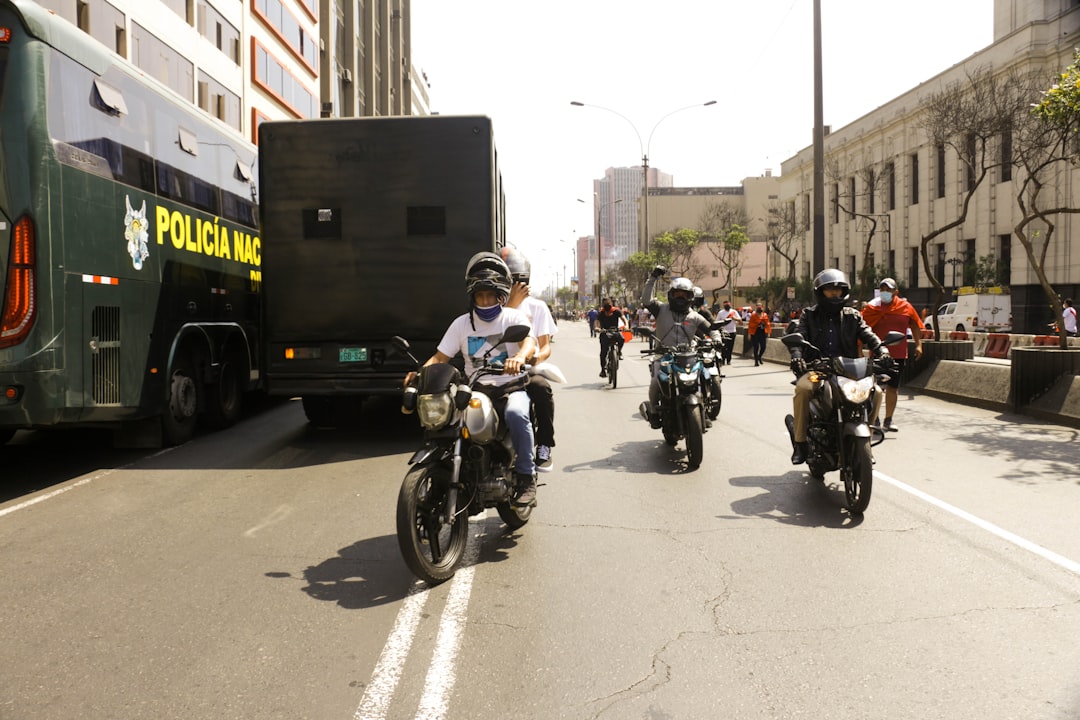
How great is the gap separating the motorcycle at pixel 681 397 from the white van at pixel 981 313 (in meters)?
32.6

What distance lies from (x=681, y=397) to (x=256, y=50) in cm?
3035

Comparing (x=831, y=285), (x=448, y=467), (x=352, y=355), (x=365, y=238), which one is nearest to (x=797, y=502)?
(x=831, y=285)

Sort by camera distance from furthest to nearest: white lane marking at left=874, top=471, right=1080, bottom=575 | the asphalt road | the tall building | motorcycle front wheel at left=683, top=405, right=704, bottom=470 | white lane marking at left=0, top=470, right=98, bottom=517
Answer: the tall building → motorcycle front wheel at left=683, top=405, right=704, bottom=470 → white lane marking at left=0, top=470, right=98, bottom=517 → white lane marking at left=874, top=471, right=1080, bottom=575 → the asphalt road

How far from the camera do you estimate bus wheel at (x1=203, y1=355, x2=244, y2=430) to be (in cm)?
1145

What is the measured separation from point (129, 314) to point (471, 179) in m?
3.52

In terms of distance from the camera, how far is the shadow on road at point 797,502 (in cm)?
648

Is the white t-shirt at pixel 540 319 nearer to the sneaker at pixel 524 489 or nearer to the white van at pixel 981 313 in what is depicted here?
the sneaker at pixel 524 489

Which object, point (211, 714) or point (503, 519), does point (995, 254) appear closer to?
point (503, 519)

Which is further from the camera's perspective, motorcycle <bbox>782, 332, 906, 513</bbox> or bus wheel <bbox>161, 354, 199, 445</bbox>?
bus wheel <bbox>161, 354, 199, 445</bbox>

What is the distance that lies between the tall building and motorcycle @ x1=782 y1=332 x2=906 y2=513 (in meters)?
15.6

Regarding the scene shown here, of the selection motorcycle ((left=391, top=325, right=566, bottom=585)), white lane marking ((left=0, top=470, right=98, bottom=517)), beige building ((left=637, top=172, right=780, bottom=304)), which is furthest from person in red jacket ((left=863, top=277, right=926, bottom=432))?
beige building ((left=637, top=172, right=780, bottom=304))

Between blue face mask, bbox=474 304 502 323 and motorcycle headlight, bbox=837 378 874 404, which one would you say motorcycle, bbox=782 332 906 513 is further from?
blue face mask, bbox=474 304 502 323

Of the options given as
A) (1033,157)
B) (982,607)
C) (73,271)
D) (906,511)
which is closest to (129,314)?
(73,271)

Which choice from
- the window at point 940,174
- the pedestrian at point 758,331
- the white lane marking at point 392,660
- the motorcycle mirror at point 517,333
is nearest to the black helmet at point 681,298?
the motorcycle mirror at point 517,333
